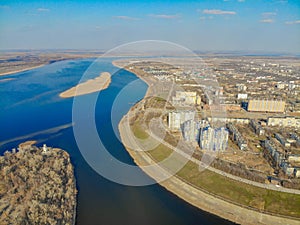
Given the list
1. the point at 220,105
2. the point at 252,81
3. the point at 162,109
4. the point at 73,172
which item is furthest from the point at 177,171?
the point at 252,81

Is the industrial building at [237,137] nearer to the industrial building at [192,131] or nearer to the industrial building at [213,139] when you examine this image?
the industrial building at [213,139]

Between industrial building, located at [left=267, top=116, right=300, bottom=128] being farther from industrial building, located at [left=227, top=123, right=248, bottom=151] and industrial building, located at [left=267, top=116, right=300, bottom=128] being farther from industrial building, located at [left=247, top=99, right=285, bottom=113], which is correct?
industrial building, located at [left=247, top=99, right=285, bottom=113]

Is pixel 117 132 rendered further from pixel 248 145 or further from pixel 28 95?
pixel 28 95

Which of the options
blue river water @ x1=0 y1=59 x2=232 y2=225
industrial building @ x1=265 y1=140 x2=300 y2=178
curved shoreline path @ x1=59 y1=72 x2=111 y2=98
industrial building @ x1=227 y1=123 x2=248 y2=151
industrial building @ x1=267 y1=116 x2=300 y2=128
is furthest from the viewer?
curved shoreline path @ x1=59 y1=72 x2=111 y2=98

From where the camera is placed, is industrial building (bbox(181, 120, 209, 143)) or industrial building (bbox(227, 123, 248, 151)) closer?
industrial building (bbox(227, 123, 248, 151))

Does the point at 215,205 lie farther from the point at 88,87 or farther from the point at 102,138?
the point at 88,87

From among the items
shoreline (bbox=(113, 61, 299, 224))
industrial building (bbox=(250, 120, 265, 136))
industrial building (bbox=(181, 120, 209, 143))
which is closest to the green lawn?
shoreline (bbox=(113, 61, 299, 224))

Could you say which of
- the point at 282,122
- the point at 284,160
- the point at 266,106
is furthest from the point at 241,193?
the point at 266,106

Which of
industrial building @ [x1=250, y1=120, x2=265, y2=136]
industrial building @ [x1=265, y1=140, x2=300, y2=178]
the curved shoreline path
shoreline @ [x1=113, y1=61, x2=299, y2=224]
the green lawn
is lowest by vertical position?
shoreline @ [x1=113, y1=61, x2=299, y2=224]

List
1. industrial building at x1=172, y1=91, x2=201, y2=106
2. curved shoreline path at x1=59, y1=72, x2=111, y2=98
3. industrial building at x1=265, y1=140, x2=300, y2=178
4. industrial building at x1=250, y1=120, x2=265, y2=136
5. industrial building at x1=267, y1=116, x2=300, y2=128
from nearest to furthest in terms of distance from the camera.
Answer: industrial building at x1=265, y1=140, x2=300, y2=178 → industrial building at x1=250, y1=120, x2=265, y2=136 → industrial building at x1=267, y1=116, x2=300, y2=128 → industrial building at x1=172, y1=91, x2=201, y2=106 → curved shoreline path at x1=59, y1=72, x2=111, y2=98
